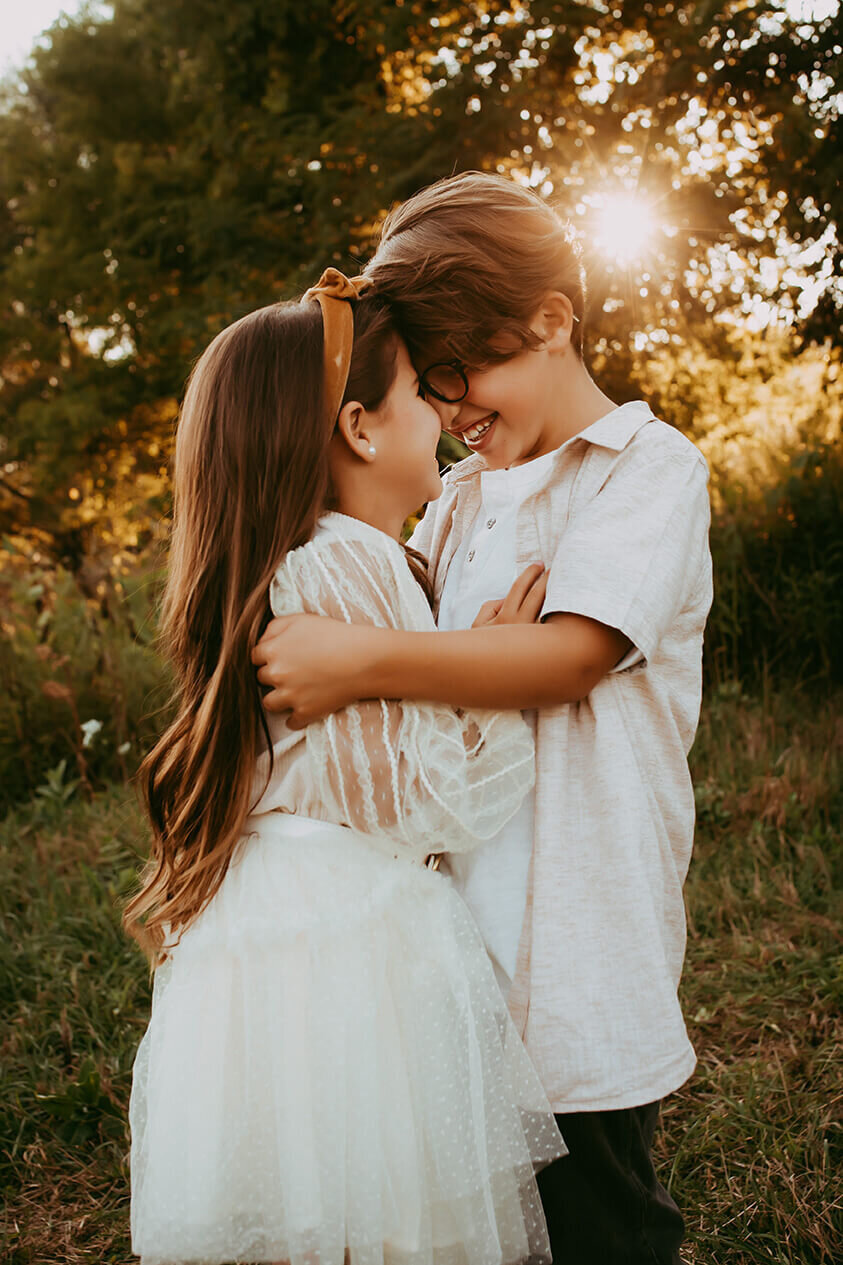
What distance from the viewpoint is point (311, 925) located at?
4.52 feet

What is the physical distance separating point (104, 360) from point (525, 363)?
12.4m

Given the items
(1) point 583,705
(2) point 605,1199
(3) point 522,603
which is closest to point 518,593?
(3) point 522,603

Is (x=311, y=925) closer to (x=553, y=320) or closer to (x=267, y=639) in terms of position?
(x=267, y=639)

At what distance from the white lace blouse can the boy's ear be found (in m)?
0.55

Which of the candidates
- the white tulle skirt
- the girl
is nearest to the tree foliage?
the girl

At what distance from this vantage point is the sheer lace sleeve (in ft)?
4.48

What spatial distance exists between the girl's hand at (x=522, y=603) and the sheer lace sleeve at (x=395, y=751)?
141 millimetres

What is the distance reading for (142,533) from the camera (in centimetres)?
711

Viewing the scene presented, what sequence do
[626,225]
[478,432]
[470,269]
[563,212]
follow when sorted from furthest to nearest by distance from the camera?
[626,225] < [563,212] < [478,432] < [470,269]

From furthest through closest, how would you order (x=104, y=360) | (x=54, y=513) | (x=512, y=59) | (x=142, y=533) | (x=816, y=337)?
(x=54, y=513), (x=104, y=360), (x=142, y=533), (x=512, y=59), (x=816, y=337)

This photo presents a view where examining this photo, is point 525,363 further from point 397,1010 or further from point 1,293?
point 1,293

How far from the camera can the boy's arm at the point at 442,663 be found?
135 cm

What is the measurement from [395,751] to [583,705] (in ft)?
1.00

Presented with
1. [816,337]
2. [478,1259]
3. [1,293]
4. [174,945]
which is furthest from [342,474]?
[1,293]
